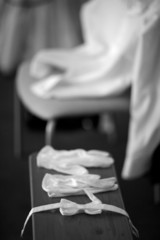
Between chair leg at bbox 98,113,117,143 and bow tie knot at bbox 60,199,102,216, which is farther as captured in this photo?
chair leg at bbox 98,113,117,143

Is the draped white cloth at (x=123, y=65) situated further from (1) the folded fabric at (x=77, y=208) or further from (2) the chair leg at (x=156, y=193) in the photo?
(1) the folded fabric at (x=77, y=208)

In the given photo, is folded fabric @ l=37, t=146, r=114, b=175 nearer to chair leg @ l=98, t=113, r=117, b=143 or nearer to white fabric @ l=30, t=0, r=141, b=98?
white fabric @ l=30, t=0, r=141, b=98

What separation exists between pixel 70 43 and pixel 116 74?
1.13 m

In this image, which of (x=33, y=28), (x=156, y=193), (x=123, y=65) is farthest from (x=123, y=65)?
(x=33, y=28)

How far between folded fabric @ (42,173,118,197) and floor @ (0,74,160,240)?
0.48 m

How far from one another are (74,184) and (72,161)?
0.43ft

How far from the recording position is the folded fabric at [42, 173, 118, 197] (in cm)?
148

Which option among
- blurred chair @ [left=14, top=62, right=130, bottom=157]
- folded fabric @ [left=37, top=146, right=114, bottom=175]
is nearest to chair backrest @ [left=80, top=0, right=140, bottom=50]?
blurred chair @ [left=14, top=62, right=130, bottom=157]

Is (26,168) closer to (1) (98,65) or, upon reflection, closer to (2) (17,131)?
(2) (17,131)

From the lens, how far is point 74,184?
4.96 feet

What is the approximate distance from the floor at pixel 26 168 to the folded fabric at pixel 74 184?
48 centimetres

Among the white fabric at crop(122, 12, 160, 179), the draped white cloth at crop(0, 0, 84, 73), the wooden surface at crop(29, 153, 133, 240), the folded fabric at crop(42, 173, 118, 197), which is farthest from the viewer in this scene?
the draped white cloth at crop(0, 0, 84, 73)

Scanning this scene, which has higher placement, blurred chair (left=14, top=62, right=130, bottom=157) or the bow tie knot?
the bow tie knot

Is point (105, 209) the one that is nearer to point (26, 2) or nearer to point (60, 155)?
point (60, 155)
